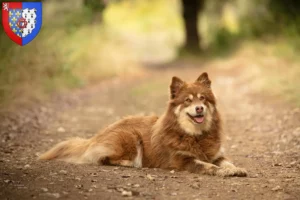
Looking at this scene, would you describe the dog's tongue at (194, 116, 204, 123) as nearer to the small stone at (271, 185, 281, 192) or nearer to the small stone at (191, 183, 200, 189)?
the small stone at (191, 183, 200, 189)

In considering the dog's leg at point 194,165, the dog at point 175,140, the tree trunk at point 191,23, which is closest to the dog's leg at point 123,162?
the dog at point 175,140

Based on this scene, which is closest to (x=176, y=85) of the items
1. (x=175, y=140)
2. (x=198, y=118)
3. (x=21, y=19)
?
(x=198, y=118)

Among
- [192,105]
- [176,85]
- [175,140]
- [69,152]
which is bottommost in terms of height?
[69,152]

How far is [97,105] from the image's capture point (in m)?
12.4

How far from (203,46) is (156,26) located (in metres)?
10.6

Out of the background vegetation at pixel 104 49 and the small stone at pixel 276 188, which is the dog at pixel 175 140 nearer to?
the small stone at pixel 276 188

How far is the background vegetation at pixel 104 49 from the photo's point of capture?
39.2ft

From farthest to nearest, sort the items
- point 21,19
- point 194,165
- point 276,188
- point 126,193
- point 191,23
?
point 191,23 → point 21,19 → point 194,165 → point 276,188 → point 126,193

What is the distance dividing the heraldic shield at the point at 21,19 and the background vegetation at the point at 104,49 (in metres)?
2.80

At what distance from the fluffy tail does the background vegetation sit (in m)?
3.75

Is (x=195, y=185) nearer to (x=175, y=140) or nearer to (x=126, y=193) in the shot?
(x=126, y=193)

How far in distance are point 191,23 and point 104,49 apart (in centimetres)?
831

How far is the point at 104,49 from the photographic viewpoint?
18.4 m

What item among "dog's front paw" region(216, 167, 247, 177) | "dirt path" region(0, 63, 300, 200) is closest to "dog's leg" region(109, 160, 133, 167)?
"dirt path" region(0, 63, 300, 200)
